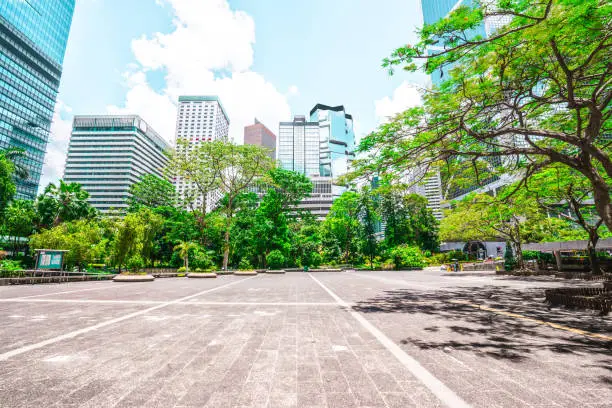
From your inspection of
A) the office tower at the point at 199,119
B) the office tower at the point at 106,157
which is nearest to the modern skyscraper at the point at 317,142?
the office tower at the point at 199,119

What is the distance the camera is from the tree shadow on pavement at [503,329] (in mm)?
4230

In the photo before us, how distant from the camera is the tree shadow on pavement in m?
4.23

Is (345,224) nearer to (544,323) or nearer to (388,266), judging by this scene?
(388,266)

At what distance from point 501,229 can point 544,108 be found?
23.7 m

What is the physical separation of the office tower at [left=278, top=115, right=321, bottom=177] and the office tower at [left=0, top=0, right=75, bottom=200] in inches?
3696

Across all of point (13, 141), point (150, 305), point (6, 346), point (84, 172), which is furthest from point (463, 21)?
point (84, 172)

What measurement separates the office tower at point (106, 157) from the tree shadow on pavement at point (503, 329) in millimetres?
119458

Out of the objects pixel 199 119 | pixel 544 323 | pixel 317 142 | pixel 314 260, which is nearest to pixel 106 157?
pixel 199 119

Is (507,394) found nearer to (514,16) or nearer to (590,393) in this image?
(590,393)

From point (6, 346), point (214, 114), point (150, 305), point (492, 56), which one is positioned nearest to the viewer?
point (6, 346)

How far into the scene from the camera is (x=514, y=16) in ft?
20.7

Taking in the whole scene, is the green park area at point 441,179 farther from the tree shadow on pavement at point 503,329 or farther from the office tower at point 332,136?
the office tower at point 332,136

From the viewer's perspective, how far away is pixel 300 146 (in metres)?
151

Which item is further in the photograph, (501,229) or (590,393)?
(501,229)
